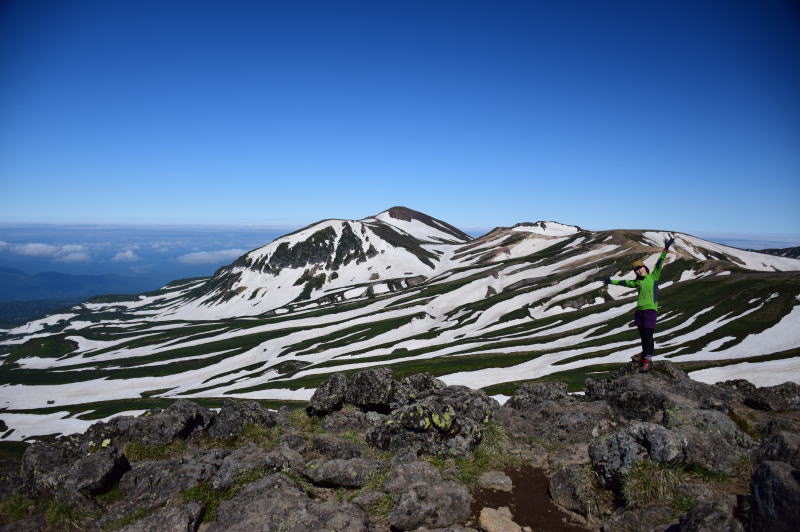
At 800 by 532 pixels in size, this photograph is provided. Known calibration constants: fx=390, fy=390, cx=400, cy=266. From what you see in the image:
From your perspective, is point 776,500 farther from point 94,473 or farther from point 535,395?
point 94,473

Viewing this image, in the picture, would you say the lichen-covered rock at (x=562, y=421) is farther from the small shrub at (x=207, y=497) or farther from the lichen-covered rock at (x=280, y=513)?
the small shrub at (x=207, y=497)

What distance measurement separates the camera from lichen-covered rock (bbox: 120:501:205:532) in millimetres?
10867

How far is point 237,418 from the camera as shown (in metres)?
18.9

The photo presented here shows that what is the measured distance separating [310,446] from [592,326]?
96201 millimetres

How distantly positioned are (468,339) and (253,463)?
10380cm

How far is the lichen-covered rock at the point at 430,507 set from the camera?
1070 centimetres

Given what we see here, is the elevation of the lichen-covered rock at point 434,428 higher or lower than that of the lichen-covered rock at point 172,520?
higher

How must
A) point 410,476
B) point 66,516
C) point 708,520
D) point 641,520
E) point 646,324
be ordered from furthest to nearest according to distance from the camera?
point 646,324
point 410,476
point 66,516
point 641,520
point 708,520

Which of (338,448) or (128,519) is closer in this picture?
(128,519)

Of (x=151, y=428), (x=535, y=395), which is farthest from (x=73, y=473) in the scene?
(x=535, y=395)

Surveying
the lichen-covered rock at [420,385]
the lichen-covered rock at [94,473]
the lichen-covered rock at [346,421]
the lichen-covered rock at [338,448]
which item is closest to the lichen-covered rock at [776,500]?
the lichen-covered rock at [338,448]

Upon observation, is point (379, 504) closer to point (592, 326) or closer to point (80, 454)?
point (80, 454)

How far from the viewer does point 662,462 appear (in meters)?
10.9

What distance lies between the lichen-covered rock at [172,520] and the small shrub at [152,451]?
5.83 m
